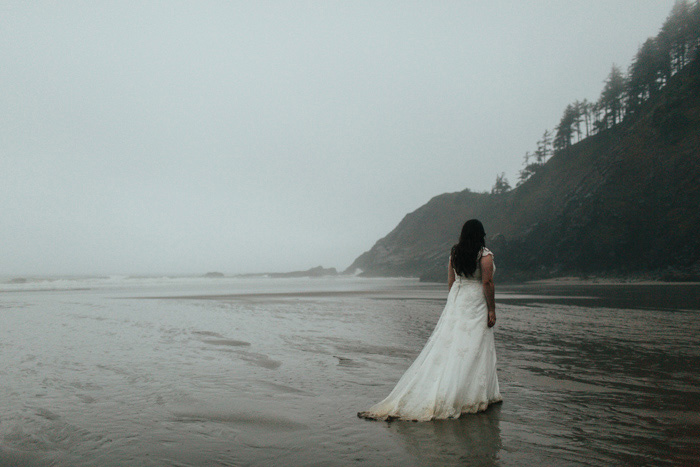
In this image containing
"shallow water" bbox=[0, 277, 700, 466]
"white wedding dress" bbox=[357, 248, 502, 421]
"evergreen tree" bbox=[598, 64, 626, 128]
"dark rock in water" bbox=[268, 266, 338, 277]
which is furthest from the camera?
"dark rock in water" bbox=[268, 266, 338, 277]

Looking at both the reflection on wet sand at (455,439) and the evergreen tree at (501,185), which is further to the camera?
the evergreen tree at (501,185)

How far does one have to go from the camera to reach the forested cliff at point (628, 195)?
41.9m

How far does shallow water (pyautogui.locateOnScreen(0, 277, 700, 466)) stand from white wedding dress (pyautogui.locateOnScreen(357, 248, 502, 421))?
224 millimetres

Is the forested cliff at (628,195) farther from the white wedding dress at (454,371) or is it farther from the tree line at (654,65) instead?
the white wedding dress at (454,371)

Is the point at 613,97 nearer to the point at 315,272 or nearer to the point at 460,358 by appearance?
the point at 460,358

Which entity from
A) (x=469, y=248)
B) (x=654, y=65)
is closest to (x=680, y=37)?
(x=654, y=65)

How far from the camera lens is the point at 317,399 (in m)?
5.99

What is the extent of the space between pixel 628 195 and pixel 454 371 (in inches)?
2051

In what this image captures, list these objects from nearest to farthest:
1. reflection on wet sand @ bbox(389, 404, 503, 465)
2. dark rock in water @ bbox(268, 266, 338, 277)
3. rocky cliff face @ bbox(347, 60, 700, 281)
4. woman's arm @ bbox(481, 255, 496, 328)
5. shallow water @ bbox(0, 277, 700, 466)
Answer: reflection on wet sand @ bbox(389, 404, 503, 465) < shallow water @ bbox(0, 277, 700, 466) < woman's arm @ bbox(481, 255, 496, 328) < rocky cliff face @ bbox(347, 60, 700, 281) < dark rock in water @ bbox(268, 266, 338, 277)

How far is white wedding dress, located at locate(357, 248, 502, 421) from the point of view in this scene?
507 cm

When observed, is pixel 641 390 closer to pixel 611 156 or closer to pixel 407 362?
pixel 407 362

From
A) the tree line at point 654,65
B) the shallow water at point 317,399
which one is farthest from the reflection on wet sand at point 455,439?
the tree line at point 654,65

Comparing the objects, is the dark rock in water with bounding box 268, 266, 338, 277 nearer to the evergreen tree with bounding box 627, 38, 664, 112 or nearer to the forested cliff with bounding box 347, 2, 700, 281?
the forested cliff with bounding box 347, 2, 700, 281

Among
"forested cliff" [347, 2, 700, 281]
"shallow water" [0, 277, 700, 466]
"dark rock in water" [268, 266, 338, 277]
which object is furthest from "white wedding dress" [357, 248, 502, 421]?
"dark rock in water" [268, 266, 338, 277]
